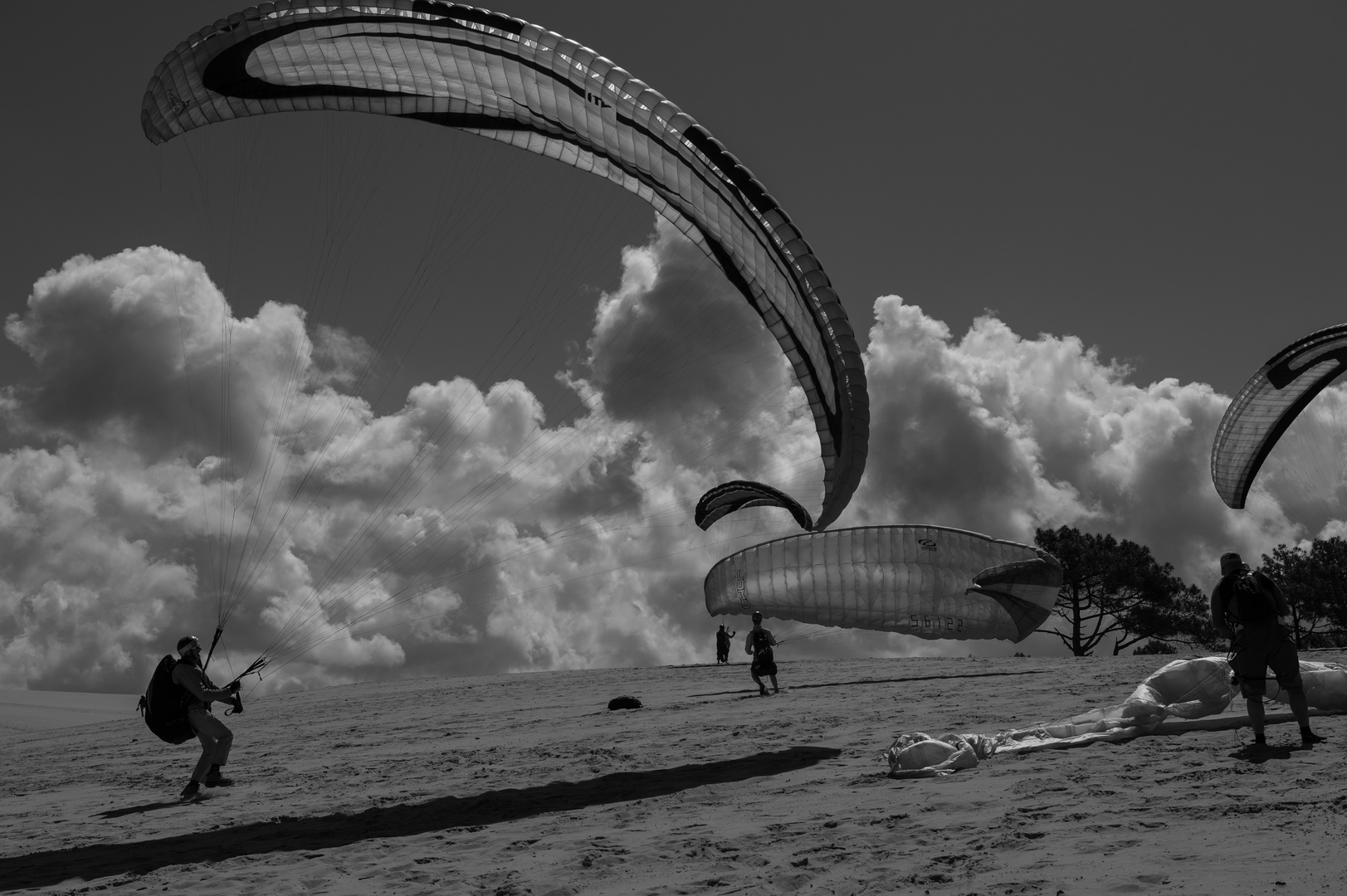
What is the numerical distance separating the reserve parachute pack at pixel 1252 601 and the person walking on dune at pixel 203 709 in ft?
26.4

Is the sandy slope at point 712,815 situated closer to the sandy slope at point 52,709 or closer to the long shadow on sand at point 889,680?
the long shadow on sand at point 889,680

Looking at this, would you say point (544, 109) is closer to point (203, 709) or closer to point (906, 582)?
point (203, 709)

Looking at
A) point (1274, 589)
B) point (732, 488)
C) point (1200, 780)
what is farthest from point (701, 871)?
point (732, 488)

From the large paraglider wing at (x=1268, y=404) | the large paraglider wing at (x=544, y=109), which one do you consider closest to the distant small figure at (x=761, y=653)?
the large paraglider wing at (x=544, y=109)

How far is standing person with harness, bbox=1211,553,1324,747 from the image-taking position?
7145 millimetres

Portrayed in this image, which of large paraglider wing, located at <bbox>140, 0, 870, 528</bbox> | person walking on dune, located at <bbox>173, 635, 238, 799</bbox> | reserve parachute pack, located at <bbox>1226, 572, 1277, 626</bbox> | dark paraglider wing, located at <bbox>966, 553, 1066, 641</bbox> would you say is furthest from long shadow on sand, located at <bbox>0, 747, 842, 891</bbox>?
dark paraglider wing, located at <bbox>966, 553, 1066, 641</bbox>

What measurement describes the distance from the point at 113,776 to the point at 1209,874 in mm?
10434

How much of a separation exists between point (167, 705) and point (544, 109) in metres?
6.44

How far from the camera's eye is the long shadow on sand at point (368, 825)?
21.0ft

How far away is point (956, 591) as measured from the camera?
2338cm

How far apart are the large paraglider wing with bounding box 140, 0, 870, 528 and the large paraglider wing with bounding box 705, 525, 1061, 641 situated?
13.7 m

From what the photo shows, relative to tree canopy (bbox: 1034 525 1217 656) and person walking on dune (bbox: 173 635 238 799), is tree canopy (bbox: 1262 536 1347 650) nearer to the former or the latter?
tree canopy (bbox: 1034 525 1217 656)

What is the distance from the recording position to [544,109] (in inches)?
406

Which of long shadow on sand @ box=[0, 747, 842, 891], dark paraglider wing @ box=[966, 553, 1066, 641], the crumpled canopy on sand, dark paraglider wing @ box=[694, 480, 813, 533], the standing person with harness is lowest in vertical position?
long shadow on sand @ box=[0, 747, 842, 891]
